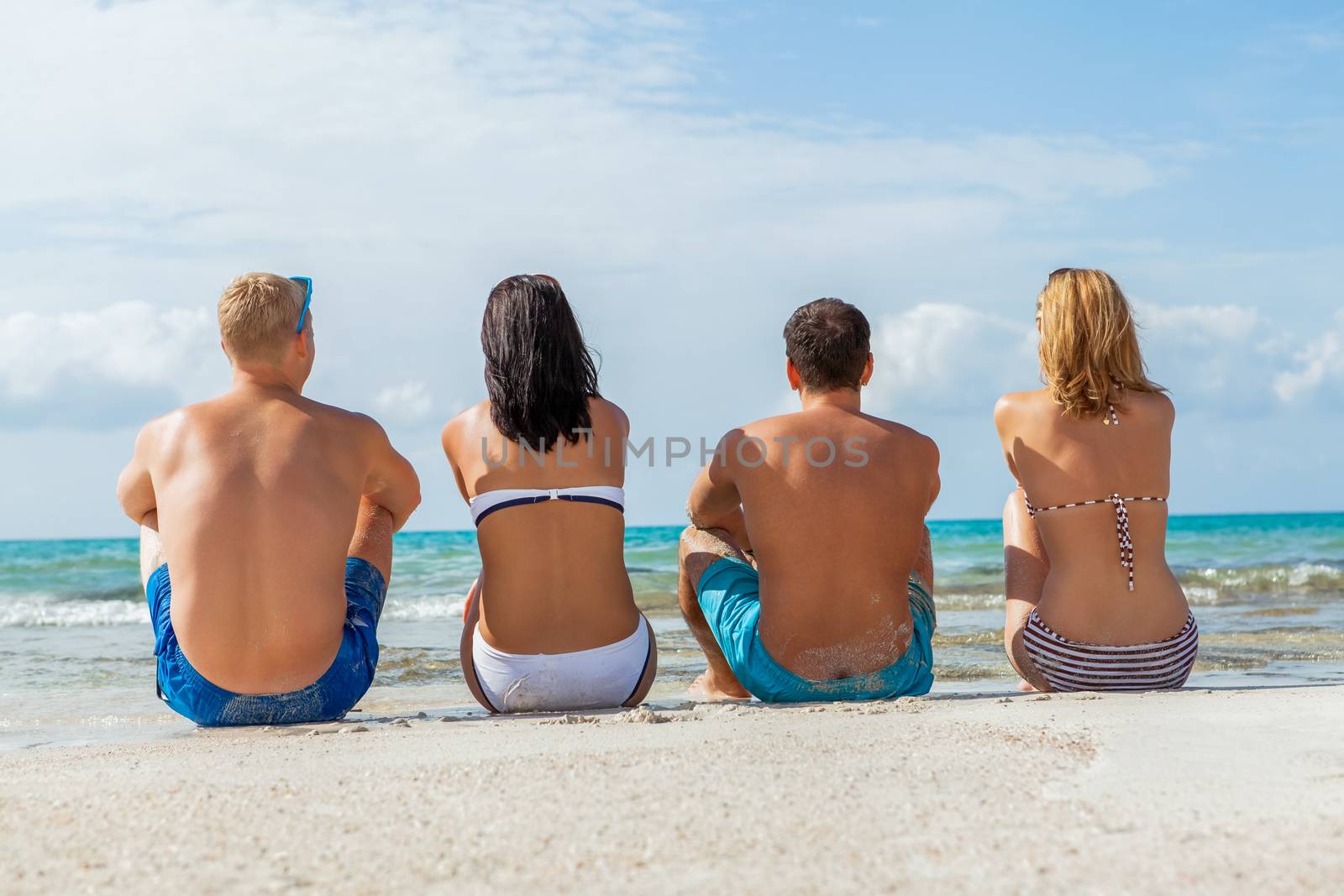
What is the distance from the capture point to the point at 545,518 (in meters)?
3.92

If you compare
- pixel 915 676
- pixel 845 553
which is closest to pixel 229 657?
pixel 845 553

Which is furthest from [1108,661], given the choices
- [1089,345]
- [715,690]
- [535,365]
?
[535,365]

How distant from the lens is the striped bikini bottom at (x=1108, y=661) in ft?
13.4

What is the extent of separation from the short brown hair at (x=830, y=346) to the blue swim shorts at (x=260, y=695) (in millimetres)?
1618

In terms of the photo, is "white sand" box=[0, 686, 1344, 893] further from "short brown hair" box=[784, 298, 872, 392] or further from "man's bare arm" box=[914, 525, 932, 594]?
"short brown hair" box=[784, 298, 872, 392]

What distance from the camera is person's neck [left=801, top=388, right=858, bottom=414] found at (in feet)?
13.3

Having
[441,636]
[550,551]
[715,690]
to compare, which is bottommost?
[441,636]

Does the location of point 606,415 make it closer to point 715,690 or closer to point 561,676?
point 561,676

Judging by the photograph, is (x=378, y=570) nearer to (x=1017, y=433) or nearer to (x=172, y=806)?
(x=172, y=806)

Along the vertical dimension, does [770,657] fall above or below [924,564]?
below

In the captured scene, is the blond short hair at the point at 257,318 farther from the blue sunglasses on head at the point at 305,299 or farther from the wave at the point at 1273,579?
the wave at the point at 1273,579

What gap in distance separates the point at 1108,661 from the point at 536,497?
6.48 ft

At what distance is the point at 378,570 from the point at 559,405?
2.69ft

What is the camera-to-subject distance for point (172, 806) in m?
2.54
